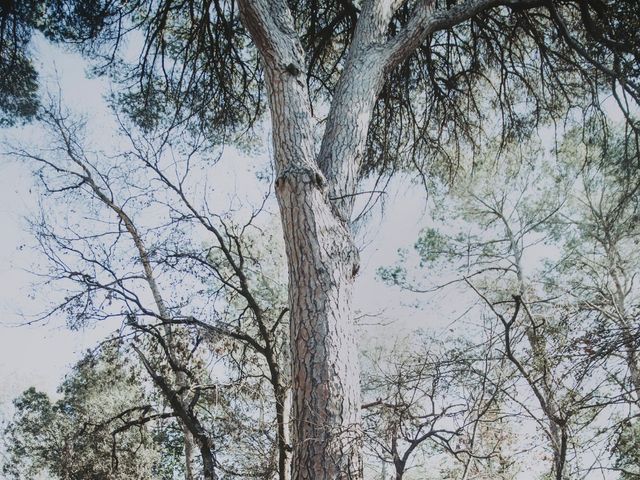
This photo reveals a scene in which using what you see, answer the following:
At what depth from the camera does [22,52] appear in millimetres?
5113

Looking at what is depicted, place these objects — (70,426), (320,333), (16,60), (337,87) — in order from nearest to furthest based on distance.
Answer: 1. (320,333)
2. (337,87)
3. (16,60)
4. (70,426)

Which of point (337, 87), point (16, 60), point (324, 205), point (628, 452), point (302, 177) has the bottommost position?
point (628, 452)

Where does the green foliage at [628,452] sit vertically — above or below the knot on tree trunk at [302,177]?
below

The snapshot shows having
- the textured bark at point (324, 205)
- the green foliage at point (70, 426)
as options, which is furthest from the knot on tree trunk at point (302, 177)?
the green foliage at point (70, 426)

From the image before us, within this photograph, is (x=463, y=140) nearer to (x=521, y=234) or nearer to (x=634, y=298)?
(x=634, y=298)

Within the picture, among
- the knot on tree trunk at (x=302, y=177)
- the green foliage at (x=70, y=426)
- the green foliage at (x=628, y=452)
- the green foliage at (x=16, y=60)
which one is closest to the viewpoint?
the green foliage at (x=628, y=452)

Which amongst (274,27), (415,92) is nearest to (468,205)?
(415,92)

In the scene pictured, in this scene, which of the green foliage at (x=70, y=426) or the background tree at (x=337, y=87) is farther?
the green foliage at (x=70, y=426)

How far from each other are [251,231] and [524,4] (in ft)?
18.1

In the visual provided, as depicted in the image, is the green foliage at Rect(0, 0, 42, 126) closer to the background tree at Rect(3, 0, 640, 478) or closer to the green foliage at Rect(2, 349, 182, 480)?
the background tree at Rect(3, 0, 640, 478)

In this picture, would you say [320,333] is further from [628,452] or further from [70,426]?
[70,426]

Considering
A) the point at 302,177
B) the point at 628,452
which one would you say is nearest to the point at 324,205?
the point at 302,177

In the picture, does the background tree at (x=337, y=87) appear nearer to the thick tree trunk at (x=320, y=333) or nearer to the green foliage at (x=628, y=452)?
the thick tree trunk at (x=320, y=333)

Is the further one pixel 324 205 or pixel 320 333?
pixel 324 205
